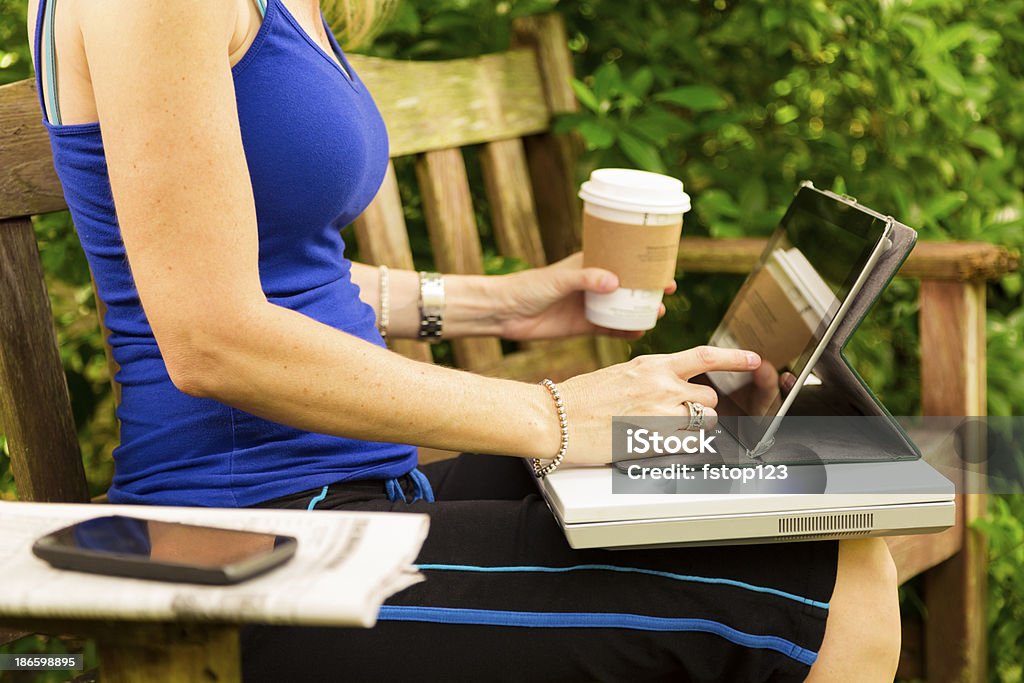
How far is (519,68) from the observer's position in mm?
2070

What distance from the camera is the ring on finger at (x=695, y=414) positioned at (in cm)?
125

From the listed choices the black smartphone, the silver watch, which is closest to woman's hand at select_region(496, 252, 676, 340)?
the silver watch

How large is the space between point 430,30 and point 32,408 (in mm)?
1077

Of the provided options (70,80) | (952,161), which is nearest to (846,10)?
(952,161)

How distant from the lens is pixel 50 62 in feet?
3.69

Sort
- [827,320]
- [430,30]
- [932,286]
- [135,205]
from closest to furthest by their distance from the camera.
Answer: [135,205] < [827,320] < [932,286] < [430,30]

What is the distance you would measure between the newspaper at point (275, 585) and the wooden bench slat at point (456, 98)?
3.66 ft

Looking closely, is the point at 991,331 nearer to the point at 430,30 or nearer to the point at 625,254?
the point at 625,254

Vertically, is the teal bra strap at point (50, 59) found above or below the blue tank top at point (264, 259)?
above

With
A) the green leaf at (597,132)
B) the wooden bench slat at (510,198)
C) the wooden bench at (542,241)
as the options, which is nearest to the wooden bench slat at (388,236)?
the wooden bench at (542,241)

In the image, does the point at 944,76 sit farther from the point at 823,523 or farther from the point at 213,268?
the point at 213,268

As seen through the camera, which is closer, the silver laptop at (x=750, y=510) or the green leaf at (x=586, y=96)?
the silver laptop at (x=750, y=510)

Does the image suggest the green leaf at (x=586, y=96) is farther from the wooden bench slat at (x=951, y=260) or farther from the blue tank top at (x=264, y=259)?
the blue tank top at (x=264, y=259)

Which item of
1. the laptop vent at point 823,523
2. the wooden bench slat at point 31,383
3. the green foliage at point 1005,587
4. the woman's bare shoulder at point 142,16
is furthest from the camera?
the green foliage at point 1005,587
